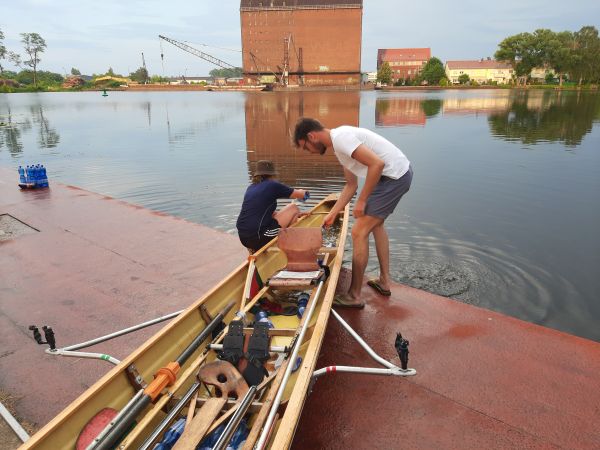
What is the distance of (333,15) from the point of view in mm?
85375

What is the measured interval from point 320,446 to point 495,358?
1.90 m

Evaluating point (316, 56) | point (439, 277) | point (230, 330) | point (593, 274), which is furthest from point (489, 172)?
point (316, 56)

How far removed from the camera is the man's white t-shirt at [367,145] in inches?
146

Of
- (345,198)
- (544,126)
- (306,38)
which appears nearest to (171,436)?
(345,198)

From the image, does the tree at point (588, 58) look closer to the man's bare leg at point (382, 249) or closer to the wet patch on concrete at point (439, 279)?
the wet patch on concrete at point (439, 279)

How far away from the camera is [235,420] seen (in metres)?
2.25

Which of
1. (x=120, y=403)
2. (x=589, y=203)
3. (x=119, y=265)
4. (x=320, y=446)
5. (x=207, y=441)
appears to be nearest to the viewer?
(x=207, y=441)

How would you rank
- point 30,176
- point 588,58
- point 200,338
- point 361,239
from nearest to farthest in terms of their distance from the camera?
point 200,338
point 361,239
point 30,176
point 588,58

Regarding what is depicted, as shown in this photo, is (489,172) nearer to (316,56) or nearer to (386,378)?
(386,378)

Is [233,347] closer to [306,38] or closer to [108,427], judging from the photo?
[108,427]

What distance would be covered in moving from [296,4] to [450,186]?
3457 inches

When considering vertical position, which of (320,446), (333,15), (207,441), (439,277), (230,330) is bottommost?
(439,277)

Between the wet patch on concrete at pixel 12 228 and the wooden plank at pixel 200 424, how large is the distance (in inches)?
256

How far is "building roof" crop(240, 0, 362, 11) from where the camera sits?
3349 inches
